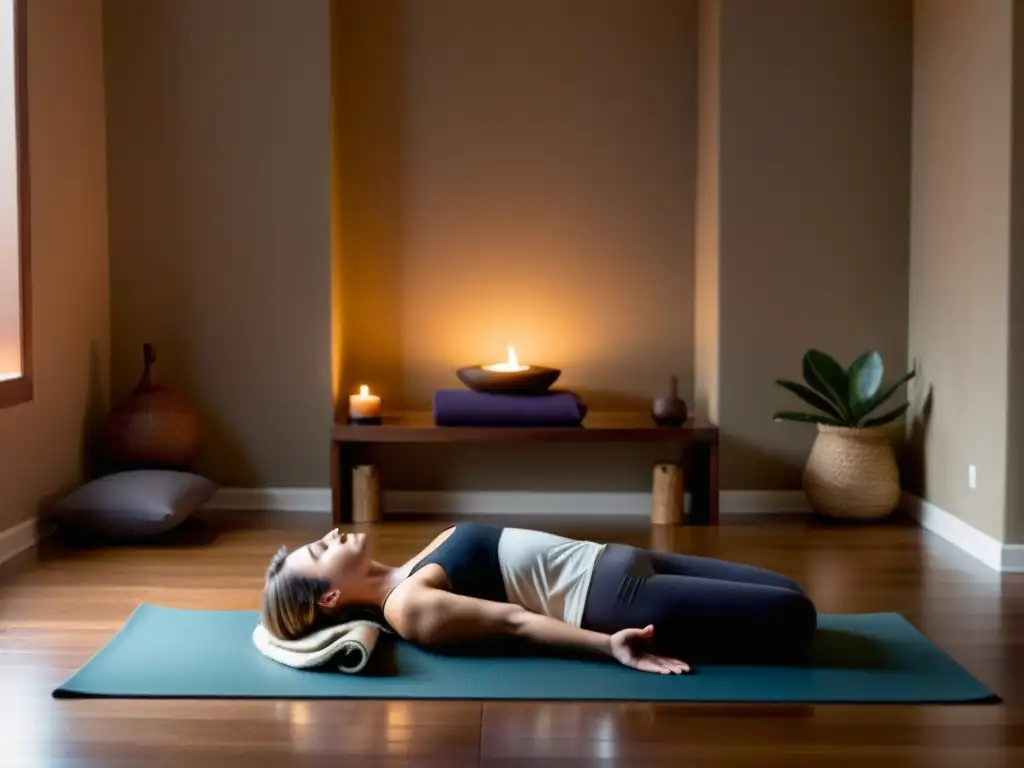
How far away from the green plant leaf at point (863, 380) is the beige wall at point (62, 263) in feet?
10.2

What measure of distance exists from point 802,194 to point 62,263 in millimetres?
2998

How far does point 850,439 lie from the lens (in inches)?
193

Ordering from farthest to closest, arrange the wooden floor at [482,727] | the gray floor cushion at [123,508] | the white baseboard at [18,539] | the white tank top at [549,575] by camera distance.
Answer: the gray floor cushion at [123,508] < the white baseboard at [18,539] < the white tank top at [549,575] < the wooden floor at [482,727]

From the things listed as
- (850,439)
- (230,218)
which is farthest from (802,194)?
(230,218)

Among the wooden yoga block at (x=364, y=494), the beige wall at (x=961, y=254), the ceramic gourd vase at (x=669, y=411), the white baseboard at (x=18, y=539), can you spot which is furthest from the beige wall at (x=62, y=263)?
the beige wall at (x=961, y=254)

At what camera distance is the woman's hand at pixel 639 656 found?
289cm

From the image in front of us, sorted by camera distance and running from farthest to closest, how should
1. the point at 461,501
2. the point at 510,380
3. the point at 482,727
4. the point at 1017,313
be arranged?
the point at 461,501 → the point at 510,380 → the point at 1017,313 → the point at 482,727

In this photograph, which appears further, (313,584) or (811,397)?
(811,397)

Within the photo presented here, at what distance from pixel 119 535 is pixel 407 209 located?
189 cm

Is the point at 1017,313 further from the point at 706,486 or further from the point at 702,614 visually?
the point at 702,614

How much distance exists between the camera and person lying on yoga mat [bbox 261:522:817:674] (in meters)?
2.93

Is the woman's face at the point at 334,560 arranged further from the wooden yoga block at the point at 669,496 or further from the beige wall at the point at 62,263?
the wooden yoga block at the point at 669,496

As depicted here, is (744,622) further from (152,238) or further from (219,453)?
(152,238)

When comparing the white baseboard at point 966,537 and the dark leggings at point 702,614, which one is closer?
the dark leggings at point 702,614
